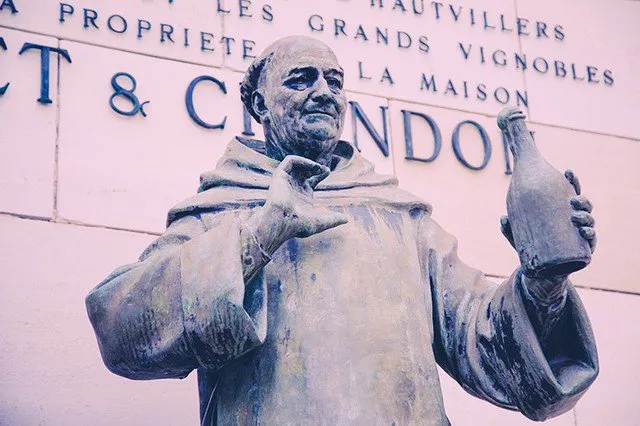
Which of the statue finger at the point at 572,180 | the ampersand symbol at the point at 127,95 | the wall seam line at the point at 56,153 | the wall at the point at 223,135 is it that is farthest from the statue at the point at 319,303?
the ampersand symbol at the point at 127,95

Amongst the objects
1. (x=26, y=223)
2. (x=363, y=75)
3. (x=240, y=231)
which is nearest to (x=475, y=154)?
(x=363, y=75)

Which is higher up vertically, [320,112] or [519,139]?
[320,112]

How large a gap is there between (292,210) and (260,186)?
52 cm

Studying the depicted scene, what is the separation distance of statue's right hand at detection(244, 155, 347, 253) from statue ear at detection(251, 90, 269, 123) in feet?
1.81

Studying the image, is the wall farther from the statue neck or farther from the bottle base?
the bottle base

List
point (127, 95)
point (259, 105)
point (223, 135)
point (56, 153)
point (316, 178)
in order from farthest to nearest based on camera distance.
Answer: point (223, 135)
point (127, 95)
point (56, 153)
point (259, 105)
point (316, 178)

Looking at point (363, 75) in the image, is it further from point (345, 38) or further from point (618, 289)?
point (618, 289)

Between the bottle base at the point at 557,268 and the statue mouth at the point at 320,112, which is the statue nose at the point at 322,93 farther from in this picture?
the bottle base at the point at 557,268

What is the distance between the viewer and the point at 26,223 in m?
7.38

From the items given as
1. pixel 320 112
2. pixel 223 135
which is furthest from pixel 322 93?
pixel 223 135

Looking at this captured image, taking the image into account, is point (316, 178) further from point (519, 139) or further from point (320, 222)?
point (519, 139)

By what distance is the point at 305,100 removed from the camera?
6.01m

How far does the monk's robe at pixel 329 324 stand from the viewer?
549 centimetres

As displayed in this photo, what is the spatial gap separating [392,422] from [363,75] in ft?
10.9
